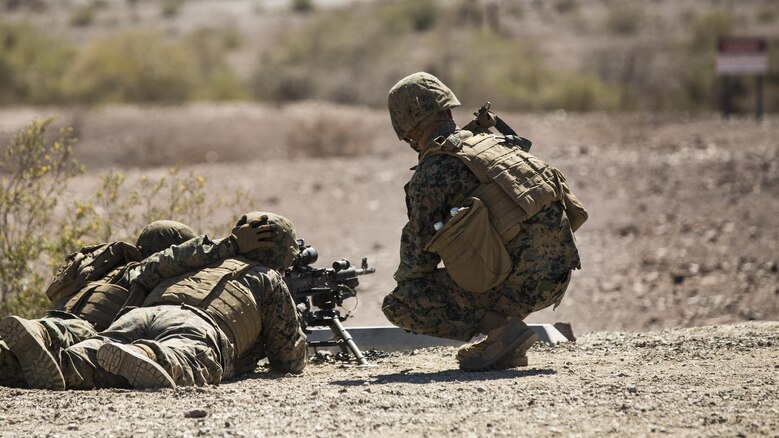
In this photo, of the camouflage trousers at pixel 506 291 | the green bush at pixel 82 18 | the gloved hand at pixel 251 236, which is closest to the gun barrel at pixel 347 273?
the gloved hand at pixel 251 236

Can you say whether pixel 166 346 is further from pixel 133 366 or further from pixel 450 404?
pixel 450 404

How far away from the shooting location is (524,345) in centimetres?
732

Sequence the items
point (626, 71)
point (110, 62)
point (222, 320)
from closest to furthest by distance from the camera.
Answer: point (222, 320) → point (110, 62) → point (626, 71)

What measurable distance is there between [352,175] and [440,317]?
492 inches

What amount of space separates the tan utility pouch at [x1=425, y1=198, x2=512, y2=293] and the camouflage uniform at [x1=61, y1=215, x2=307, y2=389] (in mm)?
1031

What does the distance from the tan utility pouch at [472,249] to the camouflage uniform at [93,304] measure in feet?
5.86

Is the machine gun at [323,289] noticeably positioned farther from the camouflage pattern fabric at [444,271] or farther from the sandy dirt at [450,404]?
the camouflage pattern fabric at [444,271]

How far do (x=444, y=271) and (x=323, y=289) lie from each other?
1.26 metres

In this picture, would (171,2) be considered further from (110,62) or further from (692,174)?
(692,174)

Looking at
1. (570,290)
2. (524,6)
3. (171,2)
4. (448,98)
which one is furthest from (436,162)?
(171,2)

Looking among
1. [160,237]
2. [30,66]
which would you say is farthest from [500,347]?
[30,66]

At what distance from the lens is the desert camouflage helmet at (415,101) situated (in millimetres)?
7316

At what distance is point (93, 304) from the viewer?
7461mm

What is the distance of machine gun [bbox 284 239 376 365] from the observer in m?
8.27
